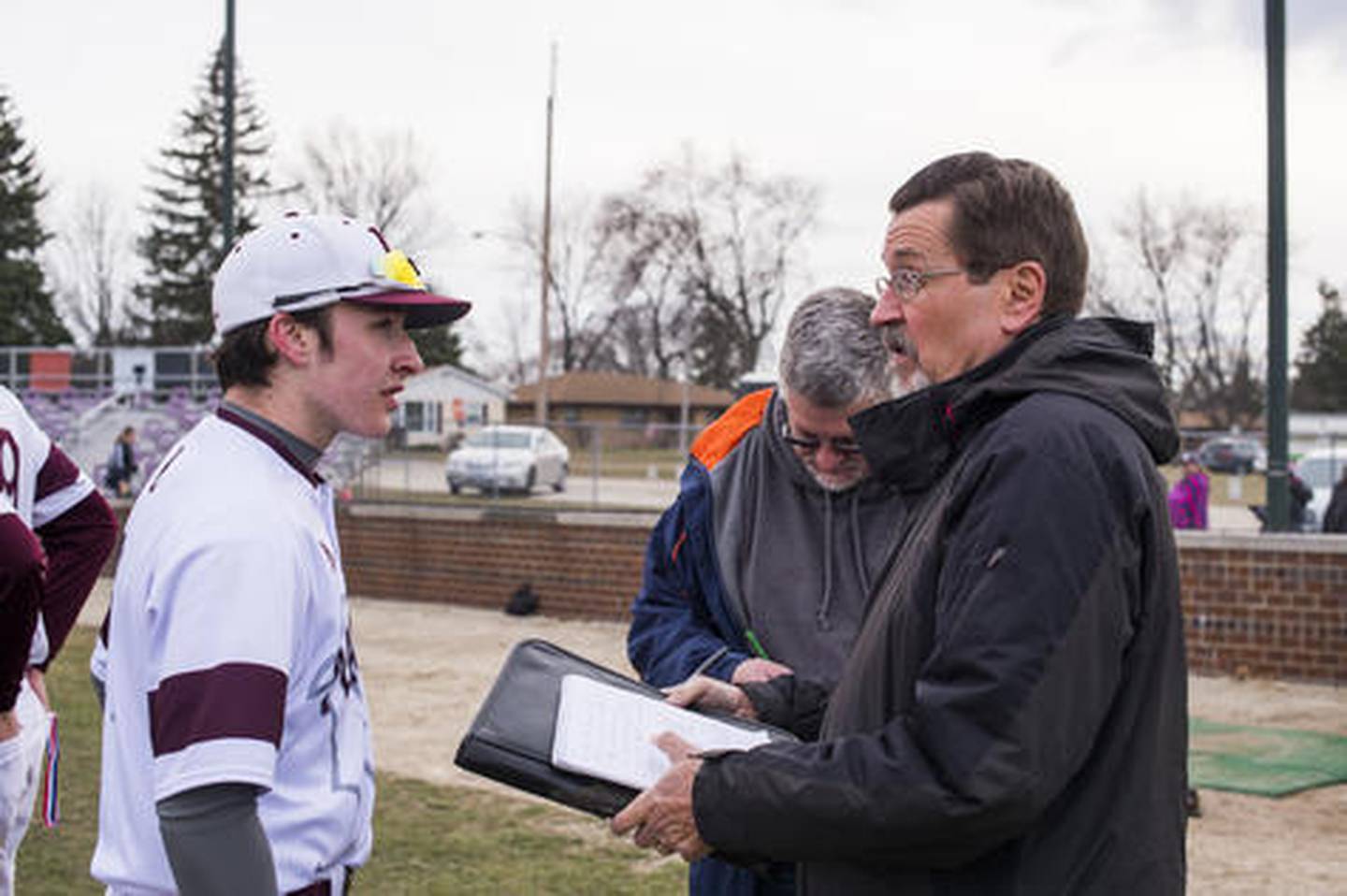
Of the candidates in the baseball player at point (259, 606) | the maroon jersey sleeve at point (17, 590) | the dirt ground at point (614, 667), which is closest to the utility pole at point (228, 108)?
the dirt ground at point (614, 667)

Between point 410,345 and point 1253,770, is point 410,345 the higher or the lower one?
the higher one

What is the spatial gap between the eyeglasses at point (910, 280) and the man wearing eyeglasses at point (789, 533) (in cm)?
105

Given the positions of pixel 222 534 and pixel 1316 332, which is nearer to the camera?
pixel 222 534

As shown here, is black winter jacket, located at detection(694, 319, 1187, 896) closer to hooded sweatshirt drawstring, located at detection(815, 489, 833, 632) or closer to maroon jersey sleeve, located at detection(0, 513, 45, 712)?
hooded sweatshirt drawstring, located at detection(815, 489, 833, 632)

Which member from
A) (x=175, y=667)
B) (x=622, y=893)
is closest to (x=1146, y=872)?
(x=175, y=667)

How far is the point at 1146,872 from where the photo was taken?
76.2 inches

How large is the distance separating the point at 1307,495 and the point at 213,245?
187 ft

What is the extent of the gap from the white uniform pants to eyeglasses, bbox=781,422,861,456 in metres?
1.95

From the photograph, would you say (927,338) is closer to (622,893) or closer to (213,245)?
(622,893)

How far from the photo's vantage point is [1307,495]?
14992 mm

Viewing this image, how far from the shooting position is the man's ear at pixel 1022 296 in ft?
6.90

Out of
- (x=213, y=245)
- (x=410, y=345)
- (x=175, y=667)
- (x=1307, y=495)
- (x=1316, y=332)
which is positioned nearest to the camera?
(x=175, y=667)

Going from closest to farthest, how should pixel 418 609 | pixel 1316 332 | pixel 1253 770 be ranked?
pixel 1253 770
pixel 418 609
pixel 1316 332

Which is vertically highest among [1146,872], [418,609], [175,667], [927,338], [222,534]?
[927,338]
